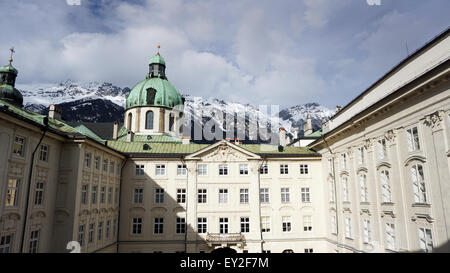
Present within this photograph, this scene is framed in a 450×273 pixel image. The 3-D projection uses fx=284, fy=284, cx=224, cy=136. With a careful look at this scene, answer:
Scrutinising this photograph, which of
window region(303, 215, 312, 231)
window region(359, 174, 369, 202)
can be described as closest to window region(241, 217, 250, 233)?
window region(303, 215, 312, 231)

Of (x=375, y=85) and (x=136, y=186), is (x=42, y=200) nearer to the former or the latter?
(x=136, y=186)

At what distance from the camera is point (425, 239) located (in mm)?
17906

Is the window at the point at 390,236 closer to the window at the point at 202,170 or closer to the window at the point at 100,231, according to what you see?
the window at the point at 202,170

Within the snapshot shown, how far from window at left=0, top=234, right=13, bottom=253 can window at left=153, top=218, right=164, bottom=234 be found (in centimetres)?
1696

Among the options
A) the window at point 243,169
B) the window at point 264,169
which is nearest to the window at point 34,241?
the window at point 243,169

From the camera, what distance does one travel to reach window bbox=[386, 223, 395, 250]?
21.3m

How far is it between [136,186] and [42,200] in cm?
1373

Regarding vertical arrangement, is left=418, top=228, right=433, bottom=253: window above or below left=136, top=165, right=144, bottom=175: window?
below

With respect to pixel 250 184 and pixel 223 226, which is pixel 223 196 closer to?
pixel 223 226

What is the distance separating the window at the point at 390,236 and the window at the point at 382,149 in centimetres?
524

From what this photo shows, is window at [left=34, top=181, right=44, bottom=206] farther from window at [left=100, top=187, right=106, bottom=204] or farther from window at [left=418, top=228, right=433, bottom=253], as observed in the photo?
window at [left=418, top=228, right=433, bottom=253]
